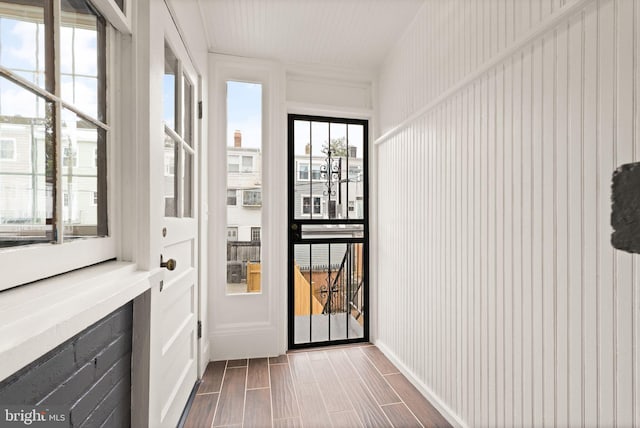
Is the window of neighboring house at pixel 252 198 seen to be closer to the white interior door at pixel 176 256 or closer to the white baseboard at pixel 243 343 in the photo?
the white interior door at pixel 176 256

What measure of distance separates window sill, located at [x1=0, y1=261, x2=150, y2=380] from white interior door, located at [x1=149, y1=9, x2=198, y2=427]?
362 mm

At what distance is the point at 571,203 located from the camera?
1008mm

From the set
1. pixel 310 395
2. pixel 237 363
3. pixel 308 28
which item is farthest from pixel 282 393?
pixel 308 28

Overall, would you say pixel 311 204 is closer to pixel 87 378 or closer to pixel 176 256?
pixel 176 256

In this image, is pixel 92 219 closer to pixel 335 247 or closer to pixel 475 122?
pixel 475 122

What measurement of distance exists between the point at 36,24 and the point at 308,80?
213cm

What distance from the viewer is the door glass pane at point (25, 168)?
63 centimetres

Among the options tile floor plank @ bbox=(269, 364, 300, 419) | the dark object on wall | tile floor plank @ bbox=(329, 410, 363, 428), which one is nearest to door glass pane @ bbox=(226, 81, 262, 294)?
tile floor plank @ bbox=(269, 364, 300, 419)

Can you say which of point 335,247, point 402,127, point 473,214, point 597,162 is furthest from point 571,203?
point 335,247

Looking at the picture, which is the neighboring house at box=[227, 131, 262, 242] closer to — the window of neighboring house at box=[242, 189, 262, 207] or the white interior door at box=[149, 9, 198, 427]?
the window of neighboring house at box=[242, 189, 262, 207]

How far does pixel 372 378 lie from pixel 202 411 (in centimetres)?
109

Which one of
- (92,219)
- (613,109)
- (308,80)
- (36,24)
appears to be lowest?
(92,219)

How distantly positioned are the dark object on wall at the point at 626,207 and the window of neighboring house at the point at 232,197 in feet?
7.85

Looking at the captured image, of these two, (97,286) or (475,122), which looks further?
(475,122)
